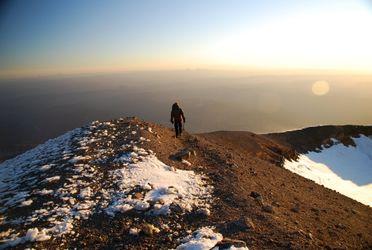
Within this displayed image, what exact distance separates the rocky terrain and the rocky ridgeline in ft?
0.13

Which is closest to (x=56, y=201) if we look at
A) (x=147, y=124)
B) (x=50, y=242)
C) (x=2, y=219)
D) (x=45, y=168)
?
(x=2, y=219)

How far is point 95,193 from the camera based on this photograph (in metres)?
12.5

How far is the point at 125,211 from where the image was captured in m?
11.3

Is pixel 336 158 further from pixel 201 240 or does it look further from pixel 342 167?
pixel 201 240

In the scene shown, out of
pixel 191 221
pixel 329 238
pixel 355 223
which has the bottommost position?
pixel 355 223

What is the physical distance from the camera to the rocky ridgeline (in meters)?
10.1

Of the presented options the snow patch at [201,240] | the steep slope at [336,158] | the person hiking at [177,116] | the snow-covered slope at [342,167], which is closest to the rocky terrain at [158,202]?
the snow patch at [201,240]

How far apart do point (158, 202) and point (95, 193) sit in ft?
8.29

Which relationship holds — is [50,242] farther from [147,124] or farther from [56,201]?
[147,124]

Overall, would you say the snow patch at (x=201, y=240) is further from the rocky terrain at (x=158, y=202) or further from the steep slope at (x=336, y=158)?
the steep slope at (x=336, y=158)

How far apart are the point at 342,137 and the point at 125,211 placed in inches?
1904

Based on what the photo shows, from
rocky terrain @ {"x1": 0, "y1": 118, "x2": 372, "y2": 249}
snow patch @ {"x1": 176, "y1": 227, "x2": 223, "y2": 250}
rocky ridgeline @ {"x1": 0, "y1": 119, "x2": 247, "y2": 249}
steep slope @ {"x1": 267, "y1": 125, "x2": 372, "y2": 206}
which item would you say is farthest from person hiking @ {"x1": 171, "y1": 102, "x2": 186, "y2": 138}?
steep slope @ {"x1": 267, "y1": 125, "x2": 372, "y2": 206}

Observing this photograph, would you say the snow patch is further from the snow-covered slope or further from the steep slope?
the snow-covered slope

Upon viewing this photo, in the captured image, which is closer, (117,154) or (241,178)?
(241,178)
